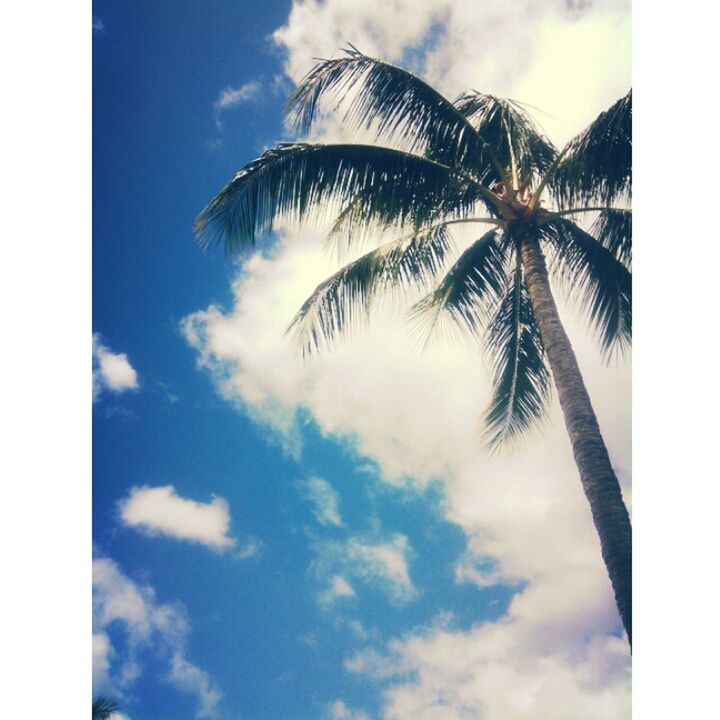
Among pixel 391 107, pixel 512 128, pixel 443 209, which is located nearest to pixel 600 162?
pixel 512 128

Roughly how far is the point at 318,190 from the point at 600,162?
1170 millimetres

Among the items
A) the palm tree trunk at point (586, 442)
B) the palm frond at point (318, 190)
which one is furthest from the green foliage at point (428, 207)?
the palm tree trunk at point (586, 442)

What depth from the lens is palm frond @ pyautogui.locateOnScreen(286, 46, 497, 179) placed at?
3.28 m

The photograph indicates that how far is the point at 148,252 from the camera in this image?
3369 mm

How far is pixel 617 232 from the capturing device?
3182mm

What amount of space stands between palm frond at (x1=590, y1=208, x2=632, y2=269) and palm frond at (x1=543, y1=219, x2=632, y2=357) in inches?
0.9

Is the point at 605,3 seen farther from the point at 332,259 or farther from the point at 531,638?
the point at 531,638

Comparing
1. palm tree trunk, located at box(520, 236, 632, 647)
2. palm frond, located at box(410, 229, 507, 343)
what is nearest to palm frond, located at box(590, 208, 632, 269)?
palm tree trunk, located at box(520, 236, 632, 647)

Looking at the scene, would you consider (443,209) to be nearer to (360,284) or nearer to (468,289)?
(468,289)

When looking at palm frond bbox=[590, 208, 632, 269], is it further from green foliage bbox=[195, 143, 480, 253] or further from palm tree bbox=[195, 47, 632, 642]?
green foliage bbox=[195, 143, 480, 253]

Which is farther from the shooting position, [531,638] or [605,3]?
[605,3]
